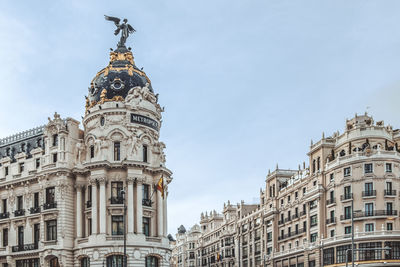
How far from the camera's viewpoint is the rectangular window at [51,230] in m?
72.2

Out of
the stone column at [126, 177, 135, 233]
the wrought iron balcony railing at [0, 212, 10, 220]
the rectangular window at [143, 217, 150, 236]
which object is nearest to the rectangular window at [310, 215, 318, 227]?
the rectangular window at [143, 217, 150, 236]

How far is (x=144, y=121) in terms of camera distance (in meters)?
74.1

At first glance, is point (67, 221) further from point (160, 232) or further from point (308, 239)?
point (308, 239)

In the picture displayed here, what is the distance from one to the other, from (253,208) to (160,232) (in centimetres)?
5837

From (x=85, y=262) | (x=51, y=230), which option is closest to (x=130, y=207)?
(x=85, y=262)

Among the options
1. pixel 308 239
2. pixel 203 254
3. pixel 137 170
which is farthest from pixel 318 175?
pixel 203 254

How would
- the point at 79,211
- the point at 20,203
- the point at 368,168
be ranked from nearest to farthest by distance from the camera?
the point at 79,211
the point at 20,203
the point at 368,168

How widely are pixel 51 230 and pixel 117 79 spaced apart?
799 inches

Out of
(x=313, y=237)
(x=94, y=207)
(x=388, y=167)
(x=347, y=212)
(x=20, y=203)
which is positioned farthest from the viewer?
(x=313, y=237)

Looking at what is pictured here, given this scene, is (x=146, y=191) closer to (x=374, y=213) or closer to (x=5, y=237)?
(x=5, y=237)

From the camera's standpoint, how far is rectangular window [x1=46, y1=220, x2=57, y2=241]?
72.2m

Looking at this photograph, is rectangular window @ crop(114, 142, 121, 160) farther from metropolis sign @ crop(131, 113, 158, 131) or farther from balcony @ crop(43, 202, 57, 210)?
balcony @ crop(43, 202, 57, 210)

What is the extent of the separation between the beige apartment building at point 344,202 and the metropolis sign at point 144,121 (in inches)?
1070

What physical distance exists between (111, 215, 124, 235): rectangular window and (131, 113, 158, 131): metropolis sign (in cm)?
1184
